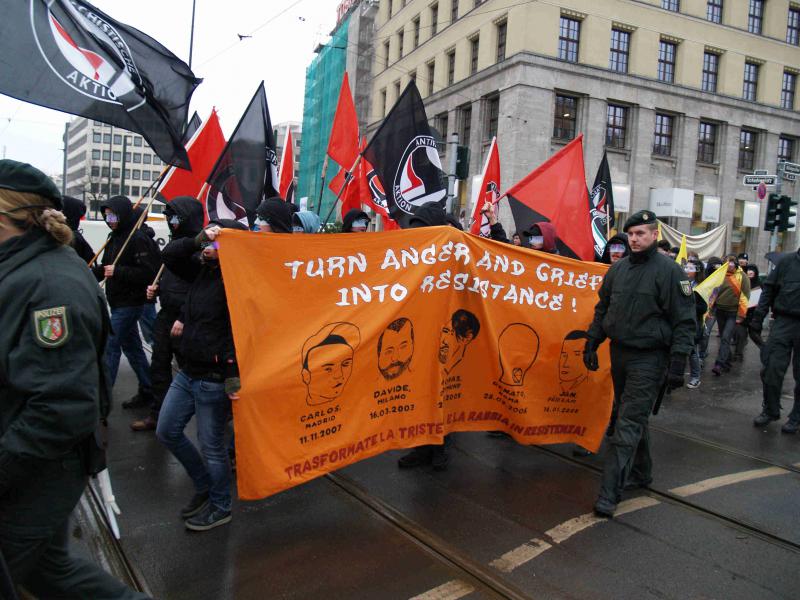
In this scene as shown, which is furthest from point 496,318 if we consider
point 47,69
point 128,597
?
point 47,69

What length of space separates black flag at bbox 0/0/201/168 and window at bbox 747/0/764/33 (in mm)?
37823

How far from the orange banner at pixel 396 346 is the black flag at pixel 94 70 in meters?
1.48

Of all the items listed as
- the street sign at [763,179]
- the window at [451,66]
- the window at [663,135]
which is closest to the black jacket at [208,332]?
the street sign at [763,179]

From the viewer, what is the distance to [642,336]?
13.9ft

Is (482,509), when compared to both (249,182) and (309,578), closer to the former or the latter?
(309,578)

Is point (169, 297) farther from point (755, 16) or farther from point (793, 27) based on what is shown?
point (793, 27)

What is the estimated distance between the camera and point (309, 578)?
3189 mm

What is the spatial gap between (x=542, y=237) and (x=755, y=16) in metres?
36.2

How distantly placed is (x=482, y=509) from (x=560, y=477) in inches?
37.9

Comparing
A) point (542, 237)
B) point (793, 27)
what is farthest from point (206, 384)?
point (793, 27)

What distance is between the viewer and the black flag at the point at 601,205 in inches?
368

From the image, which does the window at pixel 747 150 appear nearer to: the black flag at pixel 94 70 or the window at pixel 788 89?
the window at pixel 788 89

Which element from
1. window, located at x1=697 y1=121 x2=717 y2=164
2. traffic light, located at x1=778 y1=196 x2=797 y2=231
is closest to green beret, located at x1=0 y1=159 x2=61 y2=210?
traffic light, located at x1=778 y1=196 x2=797 y2=231

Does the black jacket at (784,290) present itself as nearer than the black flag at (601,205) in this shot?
Yes
